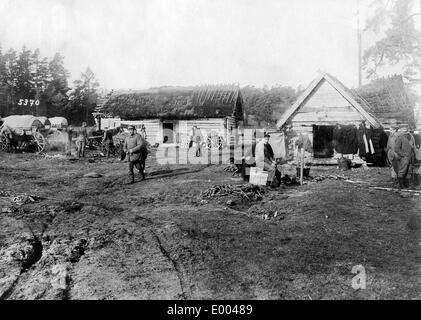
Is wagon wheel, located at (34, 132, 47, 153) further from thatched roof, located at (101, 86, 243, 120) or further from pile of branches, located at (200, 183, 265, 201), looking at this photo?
pile of branches, located at (200, 183, 265, 201)

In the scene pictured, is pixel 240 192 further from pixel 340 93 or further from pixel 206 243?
pixel 340 93

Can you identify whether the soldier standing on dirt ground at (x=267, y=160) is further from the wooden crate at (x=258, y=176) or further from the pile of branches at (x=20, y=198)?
the pile of branches at (x=20, y=198)

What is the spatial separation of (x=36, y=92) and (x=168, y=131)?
35.2 m

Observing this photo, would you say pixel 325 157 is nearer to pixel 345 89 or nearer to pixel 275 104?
pixel 345 89

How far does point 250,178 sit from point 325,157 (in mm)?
6346

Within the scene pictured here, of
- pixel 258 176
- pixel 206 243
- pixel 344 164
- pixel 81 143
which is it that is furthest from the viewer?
pixel 81 143

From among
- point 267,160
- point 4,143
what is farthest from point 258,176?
point 4,143

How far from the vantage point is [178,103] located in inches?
1157

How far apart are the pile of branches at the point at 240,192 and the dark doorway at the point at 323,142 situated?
23.1ft

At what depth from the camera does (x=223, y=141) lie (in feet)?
90.3

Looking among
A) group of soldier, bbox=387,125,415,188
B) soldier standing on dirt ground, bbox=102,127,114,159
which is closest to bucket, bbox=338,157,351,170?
group of soldier, bbox=387,125,415,188

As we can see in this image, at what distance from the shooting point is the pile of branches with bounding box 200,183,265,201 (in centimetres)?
965

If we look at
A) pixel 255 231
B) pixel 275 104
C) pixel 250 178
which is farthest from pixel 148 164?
pixel 275 104

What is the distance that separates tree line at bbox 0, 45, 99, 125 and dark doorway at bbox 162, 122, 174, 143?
28.9m
